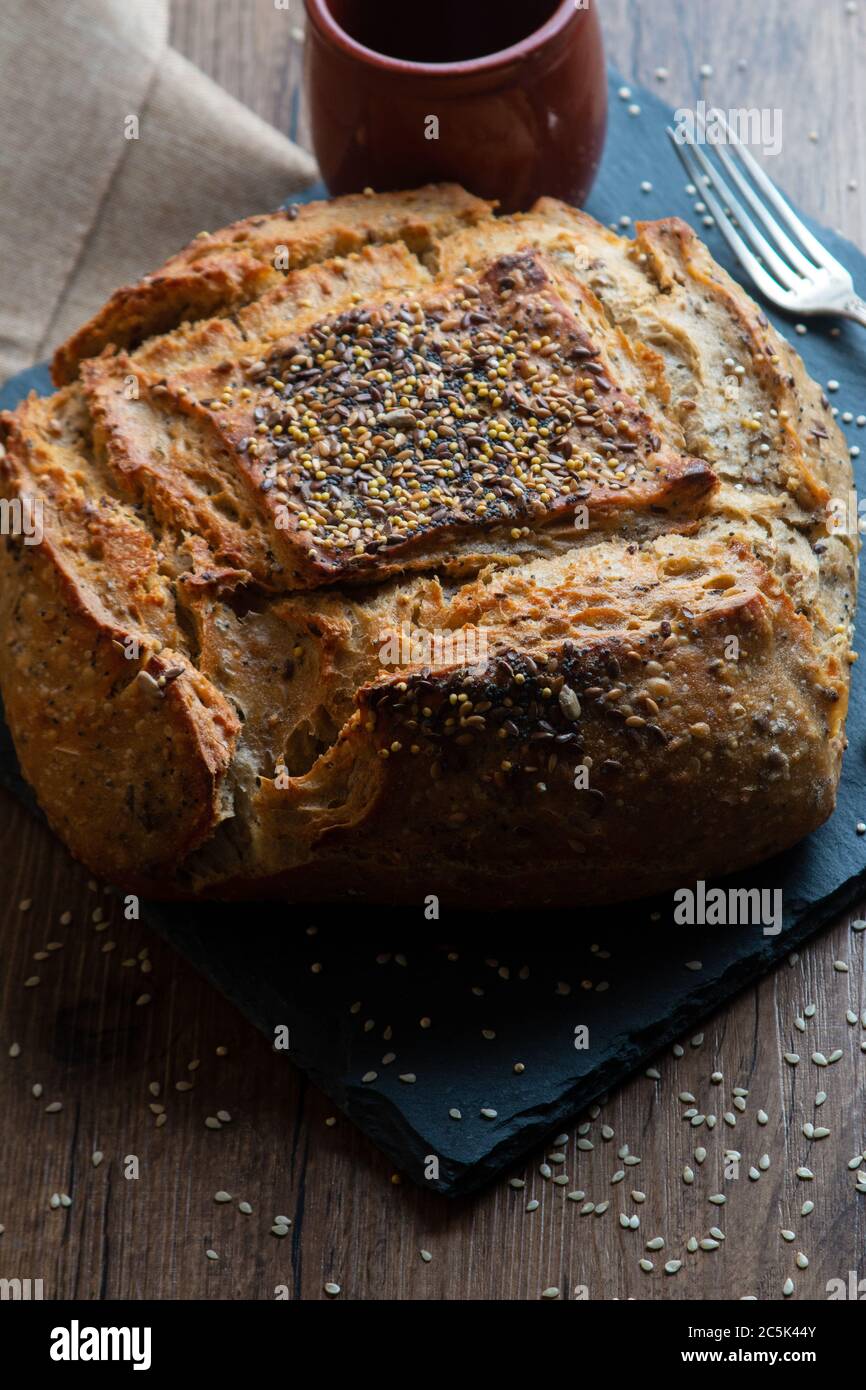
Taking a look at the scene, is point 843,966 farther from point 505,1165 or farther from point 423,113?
point 423,113

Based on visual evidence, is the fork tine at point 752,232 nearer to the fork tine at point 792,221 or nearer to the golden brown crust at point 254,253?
the fork tine at point 792,221

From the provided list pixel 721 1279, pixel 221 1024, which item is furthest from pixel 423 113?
pixel 721 1279

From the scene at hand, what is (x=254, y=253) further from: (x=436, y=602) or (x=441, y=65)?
(x=436, y=602)

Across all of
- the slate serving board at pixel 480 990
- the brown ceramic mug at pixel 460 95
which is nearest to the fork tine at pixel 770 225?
the brown ceramic mug at pixel 460 95

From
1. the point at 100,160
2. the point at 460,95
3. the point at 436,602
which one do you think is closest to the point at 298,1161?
the point at 436,602

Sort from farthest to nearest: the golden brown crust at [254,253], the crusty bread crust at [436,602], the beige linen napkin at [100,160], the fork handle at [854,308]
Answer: the beige linen napkin at [100,160] < the fork handle at [854,308] < the golden brown crust at [254,253] < the crusty bread crust at [436,602]

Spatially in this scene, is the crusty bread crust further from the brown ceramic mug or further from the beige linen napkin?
the beige linen napkin

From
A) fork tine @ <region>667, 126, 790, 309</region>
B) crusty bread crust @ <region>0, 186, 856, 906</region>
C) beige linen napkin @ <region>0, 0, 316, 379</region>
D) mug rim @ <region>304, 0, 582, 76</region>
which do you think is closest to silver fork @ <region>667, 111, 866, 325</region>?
fork tine @ <region>667, 126, 790, 309</region>
